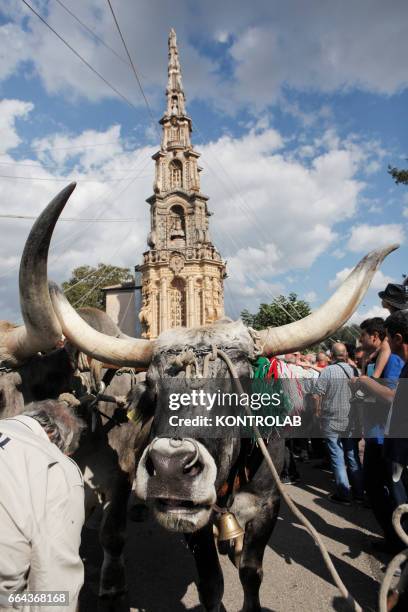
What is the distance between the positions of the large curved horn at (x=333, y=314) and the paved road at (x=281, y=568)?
7.12 ft

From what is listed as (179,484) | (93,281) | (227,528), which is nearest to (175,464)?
(179,484)

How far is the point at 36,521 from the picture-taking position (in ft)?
5.40

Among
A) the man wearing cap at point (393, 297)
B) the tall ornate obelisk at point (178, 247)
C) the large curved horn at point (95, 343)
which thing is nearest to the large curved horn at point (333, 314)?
the large curved horn at point (95, 343)

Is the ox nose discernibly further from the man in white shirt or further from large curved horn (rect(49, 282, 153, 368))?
large curved horn (rect(49, 282, 153, 368))

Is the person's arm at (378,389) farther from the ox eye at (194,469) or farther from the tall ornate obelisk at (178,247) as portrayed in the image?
the tall ornate obelisk at (178,247)

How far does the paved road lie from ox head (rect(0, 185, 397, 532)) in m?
1.73

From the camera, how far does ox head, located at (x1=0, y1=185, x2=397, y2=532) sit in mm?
1965

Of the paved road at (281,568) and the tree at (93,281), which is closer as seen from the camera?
the paved road at (281,568)

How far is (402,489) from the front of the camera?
386 centimetres

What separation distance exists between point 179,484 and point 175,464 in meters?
0.09

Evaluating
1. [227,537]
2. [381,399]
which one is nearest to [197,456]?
[227,537]

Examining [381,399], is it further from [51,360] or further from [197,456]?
[51,360]

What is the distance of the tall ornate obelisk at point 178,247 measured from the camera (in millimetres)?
33938

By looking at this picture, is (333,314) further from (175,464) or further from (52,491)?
(52,491)
